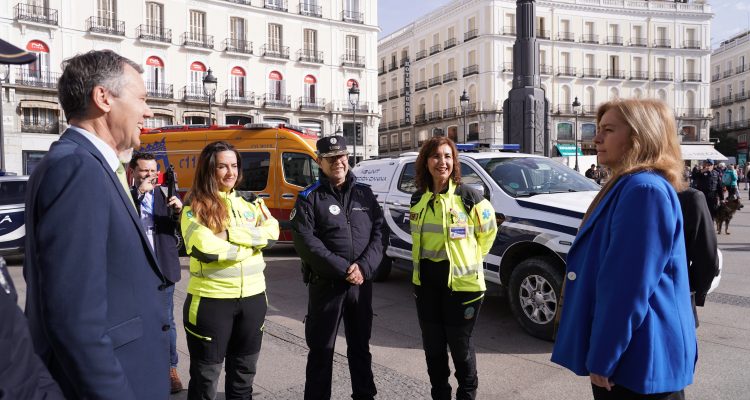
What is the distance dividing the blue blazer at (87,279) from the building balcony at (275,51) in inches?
1520

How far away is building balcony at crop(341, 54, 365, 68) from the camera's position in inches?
→ 1630

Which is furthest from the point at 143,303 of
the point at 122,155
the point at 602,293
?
the point at 602,293

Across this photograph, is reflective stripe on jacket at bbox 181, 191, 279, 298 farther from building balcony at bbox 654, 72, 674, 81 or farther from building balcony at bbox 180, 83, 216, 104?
building balcony at bbox 654, 72, 674, 81

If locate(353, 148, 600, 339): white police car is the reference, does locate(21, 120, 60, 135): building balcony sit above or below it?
above

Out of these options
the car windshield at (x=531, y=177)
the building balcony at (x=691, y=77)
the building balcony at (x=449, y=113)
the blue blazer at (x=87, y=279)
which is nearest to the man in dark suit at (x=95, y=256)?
the blue blazer at (x=87, y=279)

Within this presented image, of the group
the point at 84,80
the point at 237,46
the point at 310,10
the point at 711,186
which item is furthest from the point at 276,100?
the point at 84,80

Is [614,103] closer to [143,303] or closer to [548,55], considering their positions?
[143,303]

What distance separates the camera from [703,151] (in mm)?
47375

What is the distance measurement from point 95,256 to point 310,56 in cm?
4043

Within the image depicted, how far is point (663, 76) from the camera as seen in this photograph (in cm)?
5247

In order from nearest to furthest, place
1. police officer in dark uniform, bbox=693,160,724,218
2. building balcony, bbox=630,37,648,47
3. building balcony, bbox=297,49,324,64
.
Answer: police officer in dark uniform, bbox=693,160,724,218 → building balcony, bbox=297,49,324,64 → building balcony, bbox=630,37,648,47

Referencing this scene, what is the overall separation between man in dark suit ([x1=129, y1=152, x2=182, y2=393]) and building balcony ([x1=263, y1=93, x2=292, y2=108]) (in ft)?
116

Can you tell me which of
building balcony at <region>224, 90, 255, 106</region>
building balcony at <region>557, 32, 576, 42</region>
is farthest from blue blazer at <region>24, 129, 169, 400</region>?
building balcony at <region>557, 32, 576, 42</region>

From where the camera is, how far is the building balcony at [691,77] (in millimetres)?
52719
